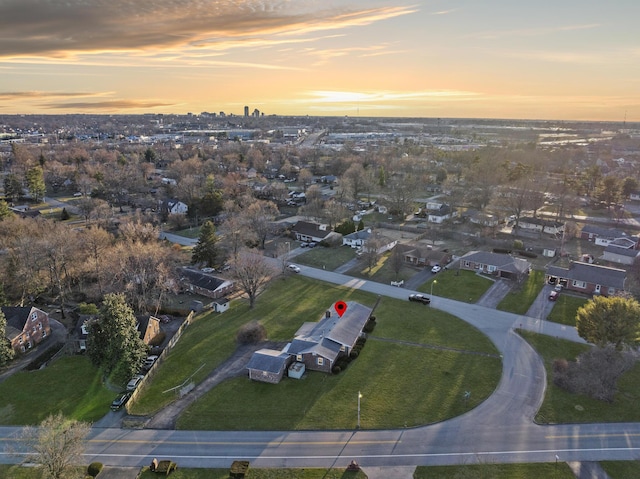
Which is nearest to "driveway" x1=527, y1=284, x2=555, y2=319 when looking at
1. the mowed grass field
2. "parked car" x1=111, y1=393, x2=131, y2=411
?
the mowed grass field

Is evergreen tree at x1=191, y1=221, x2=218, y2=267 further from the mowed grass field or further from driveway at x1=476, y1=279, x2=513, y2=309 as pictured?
driveway at x1=476, y1=279, x2=513, y2=309

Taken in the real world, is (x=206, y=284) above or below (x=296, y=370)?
above

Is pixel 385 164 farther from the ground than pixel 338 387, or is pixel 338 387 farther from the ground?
pixel 385 164

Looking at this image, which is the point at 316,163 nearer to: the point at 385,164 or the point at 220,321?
the point at 385,164

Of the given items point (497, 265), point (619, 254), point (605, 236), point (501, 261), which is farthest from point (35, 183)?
point (605, 236)

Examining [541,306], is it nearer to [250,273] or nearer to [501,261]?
[501,261]

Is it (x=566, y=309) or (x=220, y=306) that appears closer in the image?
(x=566, y=309)

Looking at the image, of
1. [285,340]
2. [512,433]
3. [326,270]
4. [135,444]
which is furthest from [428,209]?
[135,444]
